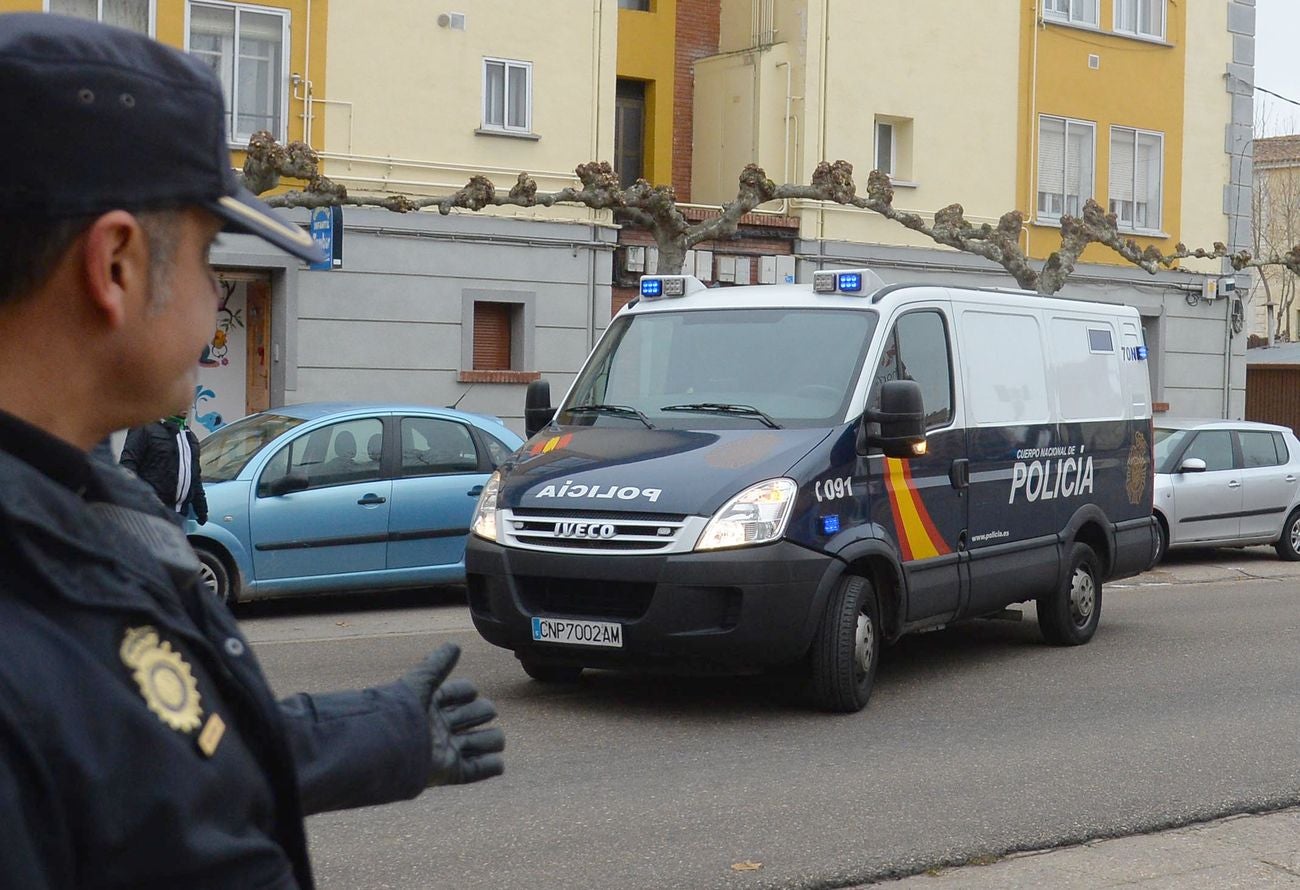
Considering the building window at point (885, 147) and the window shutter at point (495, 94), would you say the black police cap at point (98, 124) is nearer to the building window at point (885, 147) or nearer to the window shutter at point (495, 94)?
the window shutter at point (495, 94)

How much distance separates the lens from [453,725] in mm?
2045

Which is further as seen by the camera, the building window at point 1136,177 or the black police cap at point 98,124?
the building window at point 1136,177

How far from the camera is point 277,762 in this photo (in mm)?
1513

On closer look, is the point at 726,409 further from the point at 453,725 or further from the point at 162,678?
the point at 162,678

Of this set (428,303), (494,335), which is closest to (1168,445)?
(494,335)

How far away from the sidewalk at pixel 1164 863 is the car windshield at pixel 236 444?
726cm

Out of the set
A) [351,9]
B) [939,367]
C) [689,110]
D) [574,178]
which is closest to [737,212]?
[574,178]

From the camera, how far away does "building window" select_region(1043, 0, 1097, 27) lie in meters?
26.8

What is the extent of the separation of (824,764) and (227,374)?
1464 centimetres

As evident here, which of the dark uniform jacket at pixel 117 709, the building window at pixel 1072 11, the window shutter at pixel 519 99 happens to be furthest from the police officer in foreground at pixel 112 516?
the building window at pixel 1072 11

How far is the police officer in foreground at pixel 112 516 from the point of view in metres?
1.29

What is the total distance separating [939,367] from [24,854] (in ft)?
28.3

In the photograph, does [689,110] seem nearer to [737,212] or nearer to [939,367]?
[737,212]

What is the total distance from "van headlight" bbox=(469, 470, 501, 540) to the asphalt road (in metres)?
0.91
